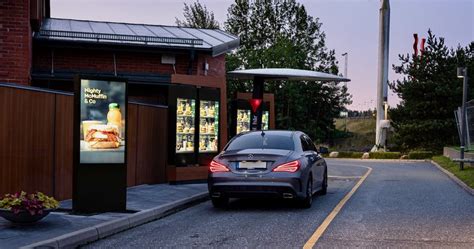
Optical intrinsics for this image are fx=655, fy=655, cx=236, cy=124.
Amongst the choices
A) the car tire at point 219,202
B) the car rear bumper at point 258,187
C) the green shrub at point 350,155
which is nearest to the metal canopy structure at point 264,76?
Result: the car tire at point 219,202

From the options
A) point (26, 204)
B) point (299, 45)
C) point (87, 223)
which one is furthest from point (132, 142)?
point (299, 45)

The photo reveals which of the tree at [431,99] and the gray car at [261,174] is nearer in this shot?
the gray car at [261,174]

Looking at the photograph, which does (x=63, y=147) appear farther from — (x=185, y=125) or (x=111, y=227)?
(x=185, y=125)

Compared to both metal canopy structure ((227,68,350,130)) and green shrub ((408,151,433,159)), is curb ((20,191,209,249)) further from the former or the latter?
green shrub ((408,151,433,159))

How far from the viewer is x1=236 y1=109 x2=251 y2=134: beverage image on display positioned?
2272 centimetres

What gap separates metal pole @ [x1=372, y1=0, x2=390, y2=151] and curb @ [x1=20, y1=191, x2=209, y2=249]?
1534 inches

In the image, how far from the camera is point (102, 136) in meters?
10.5

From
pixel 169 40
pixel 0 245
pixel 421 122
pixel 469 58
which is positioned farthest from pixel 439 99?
pixel 0 245

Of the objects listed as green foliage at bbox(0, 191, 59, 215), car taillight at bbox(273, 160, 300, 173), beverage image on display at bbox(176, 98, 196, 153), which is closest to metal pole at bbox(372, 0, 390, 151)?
beverage image on display at bbox(176, 98, 196, 153)

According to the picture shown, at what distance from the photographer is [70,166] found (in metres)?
12.5

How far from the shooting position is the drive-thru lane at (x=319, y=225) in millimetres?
8398

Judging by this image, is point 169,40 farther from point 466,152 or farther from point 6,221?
point 466,152

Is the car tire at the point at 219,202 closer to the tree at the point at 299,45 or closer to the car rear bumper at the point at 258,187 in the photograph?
the car rear bumper at the point at 258,187

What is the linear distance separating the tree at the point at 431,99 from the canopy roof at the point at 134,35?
2418 cm
